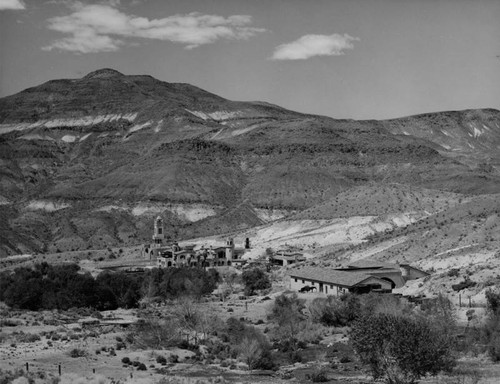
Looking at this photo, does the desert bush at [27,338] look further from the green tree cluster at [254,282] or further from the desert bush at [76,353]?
the green tree cluster at [254,282]

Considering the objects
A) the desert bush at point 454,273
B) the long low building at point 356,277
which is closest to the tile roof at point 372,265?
the long low building at point 356,277

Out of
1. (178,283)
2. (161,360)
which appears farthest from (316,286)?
(161,360)

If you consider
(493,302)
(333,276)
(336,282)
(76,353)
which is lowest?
(76,353)

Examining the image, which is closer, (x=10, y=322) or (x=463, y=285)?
(x=10, y=322)

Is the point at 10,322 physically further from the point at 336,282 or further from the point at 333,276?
the point at 333,276

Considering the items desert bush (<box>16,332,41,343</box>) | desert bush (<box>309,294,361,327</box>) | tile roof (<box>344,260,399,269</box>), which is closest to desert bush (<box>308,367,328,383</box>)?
desert bush (<box>309,294,361,327</box>)

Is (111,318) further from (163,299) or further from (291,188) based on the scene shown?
(291,188)

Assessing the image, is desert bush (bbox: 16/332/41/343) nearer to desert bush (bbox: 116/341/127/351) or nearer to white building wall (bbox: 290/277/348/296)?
desert bush (bbox: 116/341/127/351)
